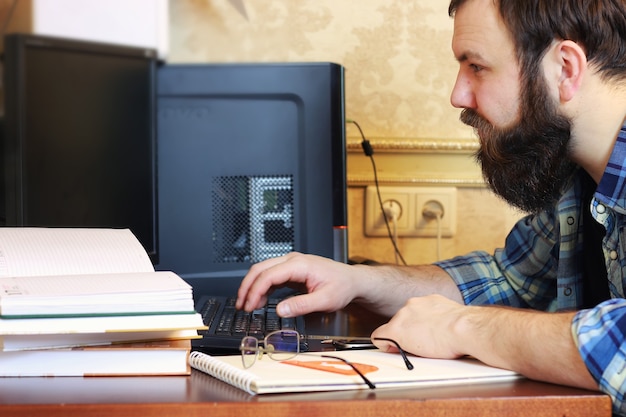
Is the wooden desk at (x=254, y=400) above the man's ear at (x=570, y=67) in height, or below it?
below

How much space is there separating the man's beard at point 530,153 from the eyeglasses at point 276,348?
0.45 meters

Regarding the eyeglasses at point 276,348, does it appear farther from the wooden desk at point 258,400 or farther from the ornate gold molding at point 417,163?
the ornate gold molding at point 417,163

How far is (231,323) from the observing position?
1.00 m

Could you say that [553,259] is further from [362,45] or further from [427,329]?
[362,45]

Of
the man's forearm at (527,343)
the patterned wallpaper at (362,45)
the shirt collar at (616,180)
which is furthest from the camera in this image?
the patterned wallpaper at (362,45)

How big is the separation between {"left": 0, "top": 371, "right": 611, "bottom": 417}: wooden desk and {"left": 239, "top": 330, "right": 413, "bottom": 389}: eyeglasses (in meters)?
0.04

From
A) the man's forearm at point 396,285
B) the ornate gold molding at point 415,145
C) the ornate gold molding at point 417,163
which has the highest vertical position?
A: the ornate gold molding at point 415,145

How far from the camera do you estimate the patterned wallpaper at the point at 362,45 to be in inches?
66.4


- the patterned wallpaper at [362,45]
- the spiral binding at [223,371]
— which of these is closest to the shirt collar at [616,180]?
the spiral binding at [223,371]

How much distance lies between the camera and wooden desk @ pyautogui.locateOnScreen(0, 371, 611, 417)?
618mm

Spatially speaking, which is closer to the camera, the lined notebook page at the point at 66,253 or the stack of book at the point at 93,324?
the stack of book at the point at 93,324

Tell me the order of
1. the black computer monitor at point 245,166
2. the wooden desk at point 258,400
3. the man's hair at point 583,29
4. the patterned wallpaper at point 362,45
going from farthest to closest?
the patterned wallpaper at point 362,45 < the black computer monitor at point 245,166 < the man's hair at point 583,29 < the wooden desk at point 258,400

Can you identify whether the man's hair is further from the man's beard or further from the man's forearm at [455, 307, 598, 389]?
the man's forearm at [455, 307, 598, 389]

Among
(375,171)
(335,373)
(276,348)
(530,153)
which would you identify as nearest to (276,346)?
(276,348)
